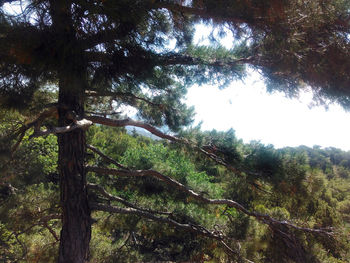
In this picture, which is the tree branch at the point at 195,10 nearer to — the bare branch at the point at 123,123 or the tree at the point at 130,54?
the tree at the point at 130,54

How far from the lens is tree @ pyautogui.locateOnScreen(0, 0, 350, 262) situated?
1922 millimetres

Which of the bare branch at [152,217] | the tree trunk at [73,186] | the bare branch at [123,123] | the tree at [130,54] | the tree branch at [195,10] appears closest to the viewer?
the tree at [130,54]

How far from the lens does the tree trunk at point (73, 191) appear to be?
252cm

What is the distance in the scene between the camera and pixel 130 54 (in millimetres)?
2336

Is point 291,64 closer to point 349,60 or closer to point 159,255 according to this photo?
point 349,60

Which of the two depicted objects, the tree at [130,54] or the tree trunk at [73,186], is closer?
the tree at [130,54]

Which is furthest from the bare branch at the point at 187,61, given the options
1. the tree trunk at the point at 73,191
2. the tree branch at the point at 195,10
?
the tree trunk at the point at 73,191

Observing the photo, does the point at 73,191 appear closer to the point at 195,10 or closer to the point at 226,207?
the point at 226,207

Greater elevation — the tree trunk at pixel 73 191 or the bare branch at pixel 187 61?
the bare branch at pixel 187 61

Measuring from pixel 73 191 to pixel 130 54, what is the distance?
1532mm

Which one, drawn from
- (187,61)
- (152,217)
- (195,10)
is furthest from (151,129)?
(195,10)

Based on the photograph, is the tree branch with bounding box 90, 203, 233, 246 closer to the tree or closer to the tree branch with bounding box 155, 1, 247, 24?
the tree

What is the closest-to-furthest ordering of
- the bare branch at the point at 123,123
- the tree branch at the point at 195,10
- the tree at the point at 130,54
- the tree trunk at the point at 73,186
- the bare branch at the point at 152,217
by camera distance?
the tree at the point at 130,54, the tree branch at the point at 195,10, the tree trunk at the point at 73,186, the bare branch at the point at 123,123, the bare branch at the point at 152,217

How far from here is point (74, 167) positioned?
2.66 metres
